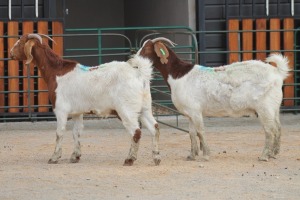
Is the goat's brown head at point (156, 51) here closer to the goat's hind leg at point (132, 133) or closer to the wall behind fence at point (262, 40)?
the goat's hind leg at point (132, 133)

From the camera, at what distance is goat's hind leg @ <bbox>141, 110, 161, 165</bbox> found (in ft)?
36.0

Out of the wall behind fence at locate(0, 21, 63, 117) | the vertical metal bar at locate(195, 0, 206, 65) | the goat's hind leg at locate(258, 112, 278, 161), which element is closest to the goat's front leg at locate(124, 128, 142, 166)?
the goat's hind leg at locate(258, 112, 278, 161)

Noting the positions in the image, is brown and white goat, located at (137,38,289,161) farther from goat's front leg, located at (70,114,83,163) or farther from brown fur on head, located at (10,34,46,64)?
brown fur on head, located at (10,34,46,64)

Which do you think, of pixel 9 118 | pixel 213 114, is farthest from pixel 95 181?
pixel 9 118

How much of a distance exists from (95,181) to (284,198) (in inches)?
82.0

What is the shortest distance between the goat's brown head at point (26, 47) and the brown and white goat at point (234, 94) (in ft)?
5.99

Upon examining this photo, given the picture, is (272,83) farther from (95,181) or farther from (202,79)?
(95,181)

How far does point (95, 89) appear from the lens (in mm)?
11211

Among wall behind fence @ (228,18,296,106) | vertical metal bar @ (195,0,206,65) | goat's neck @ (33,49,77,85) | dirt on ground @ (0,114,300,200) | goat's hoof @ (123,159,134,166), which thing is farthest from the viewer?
vertical metal bar @ (195,0,206,65)

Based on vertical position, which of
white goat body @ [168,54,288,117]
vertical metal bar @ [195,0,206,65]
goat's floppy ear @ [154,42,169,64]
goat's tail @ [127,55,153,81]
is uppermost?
vertical metal bar @ [195,0,206,65]

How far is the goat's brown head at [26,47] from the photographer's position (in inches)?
461

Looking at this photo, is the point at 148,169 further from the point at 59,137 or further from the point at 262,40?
the point at 262,40

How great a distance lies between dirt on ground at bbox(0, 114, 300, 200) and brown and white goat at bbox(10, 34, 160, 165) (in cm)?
40

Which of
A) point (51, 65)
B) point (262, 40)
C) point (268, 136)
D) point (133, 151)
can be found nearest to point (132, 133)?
point (133, 151)
